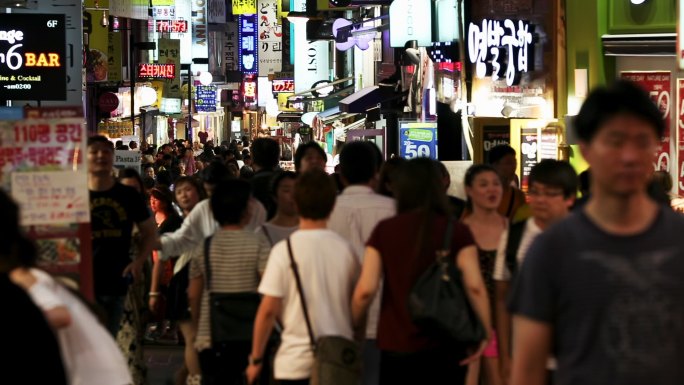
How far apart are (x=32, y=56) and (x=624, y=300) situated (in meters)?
17.6

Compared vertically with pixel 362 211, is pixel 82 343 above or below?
below

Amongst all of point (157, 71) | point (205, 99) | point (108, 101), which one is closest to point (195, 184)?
point (108, 101)

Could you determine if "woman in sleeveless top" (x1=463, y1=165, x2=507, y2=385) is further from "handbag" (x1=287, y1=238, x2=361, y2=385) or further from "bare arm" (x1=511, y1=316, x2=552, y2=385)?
"bare arm" (x1=511, y1=316, x2=552, y2=385)

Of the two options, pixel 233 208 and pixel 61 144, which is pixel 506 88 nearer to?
pixel 233 208

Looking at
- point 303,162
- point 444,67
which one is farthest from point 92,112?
point 303,162

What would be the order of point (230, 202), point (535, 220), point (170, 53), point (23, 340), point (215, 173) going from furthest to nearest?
point (170, 53) < point (215, 173) < point (230, 202) < point (535, 220) < point (23, 340)

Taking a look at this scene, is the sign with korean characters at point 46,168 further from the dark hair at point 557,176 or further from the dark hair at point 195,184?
the dark hair at point 195,184

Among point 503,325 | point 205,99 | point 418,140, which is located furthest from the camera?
point 205,99

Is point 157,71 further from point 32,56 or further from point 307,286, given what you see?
point 307,286

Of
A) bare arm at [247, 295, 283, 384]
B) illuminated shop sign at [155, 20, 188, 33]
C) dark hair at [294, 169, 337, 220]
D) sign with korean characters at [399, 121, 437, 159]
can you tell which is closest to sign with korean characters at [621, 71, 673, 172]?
sign with korean characters at [399, 121, 437, 159]

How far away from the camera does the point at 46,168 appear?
7336mm

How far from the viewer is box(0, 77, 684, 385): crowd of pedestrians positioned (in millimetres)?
4320

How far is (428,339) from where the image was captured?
705 centimetres

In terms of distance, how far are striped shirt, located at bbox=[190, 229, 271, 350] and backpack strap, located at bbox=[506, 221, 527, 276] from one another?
5.22 feet
